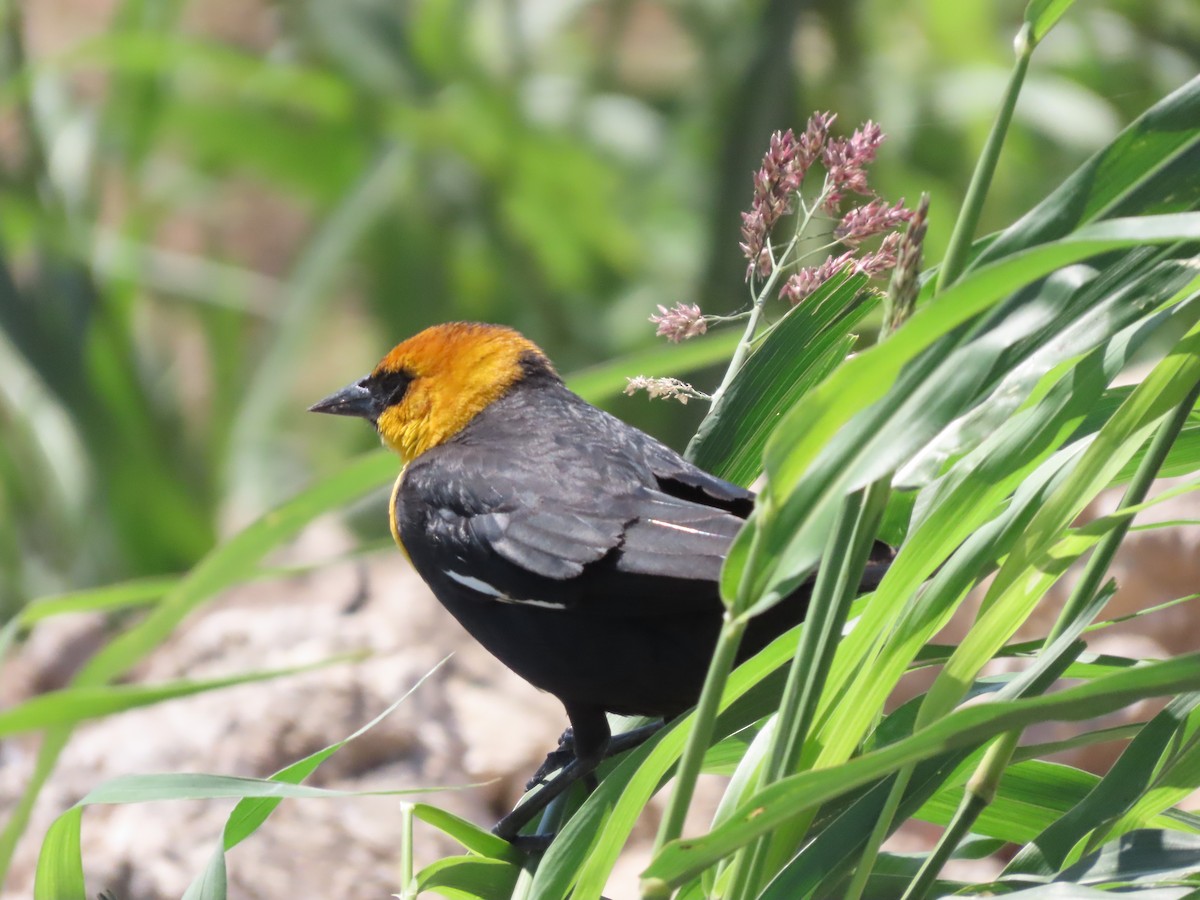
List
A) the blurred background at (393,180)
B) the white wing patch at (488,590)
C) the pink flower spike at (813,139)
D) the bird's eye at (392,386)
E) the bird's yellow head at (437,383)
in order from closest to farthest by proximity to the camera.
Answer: the pink flower spike at (813,139) < the white wing patch at (488,590) < the bird's yellow head at (437,383) < the bird's eye at (392,386) < the blurred background at (393,180)

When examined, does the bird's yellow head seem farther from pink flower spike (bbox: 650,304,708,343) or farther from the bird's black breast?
pink flower spike (bbox: 650,304,708,343)

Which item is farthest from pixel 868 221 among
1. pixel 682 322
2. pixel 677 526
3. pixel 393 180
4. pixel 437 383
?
pixel 393 180

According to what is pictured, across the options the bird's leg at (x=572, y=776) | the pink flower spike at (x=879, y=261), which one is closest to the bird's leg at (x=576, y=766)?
the bird's leg at (x=572, y=776)

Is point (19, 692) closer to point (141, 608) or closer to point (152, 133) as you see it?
point (141, 608)

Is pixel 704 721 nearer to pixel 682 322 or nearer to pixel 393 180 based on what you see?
pixel 682 322

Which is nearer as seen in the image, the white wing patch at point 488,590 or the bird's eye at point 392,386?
the white wing patch at point 488,590

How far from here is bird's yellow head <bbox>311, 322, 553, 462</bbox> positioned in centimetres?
212

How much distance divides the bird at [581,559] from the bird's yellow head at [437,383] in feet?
0.42

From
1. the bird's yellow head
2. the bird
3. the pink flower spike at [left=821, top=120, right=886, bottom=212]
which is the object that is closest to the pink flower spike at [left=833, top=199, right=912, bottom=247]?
the pink flower spike at [left=821, top=120, right=886, bottom=212]

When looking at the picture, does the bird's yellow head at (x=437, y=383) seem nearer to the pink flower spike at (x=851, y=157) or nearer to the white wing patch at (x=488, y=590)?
the white wing patch at (x=488, y=590)

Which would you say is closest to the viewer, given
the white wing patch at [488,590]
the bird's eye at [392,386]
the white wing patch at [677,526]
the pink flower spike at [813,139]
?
the pink flower spike at [813,139]

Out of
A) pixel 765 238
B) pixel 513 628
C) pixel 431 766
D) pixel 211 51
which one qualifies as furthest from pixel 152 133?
pixel 765 238

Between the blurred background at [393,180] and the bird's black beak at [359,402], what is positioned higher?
the blurred background at [393,180]

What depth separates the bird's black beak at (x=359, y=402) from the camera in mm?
2258
